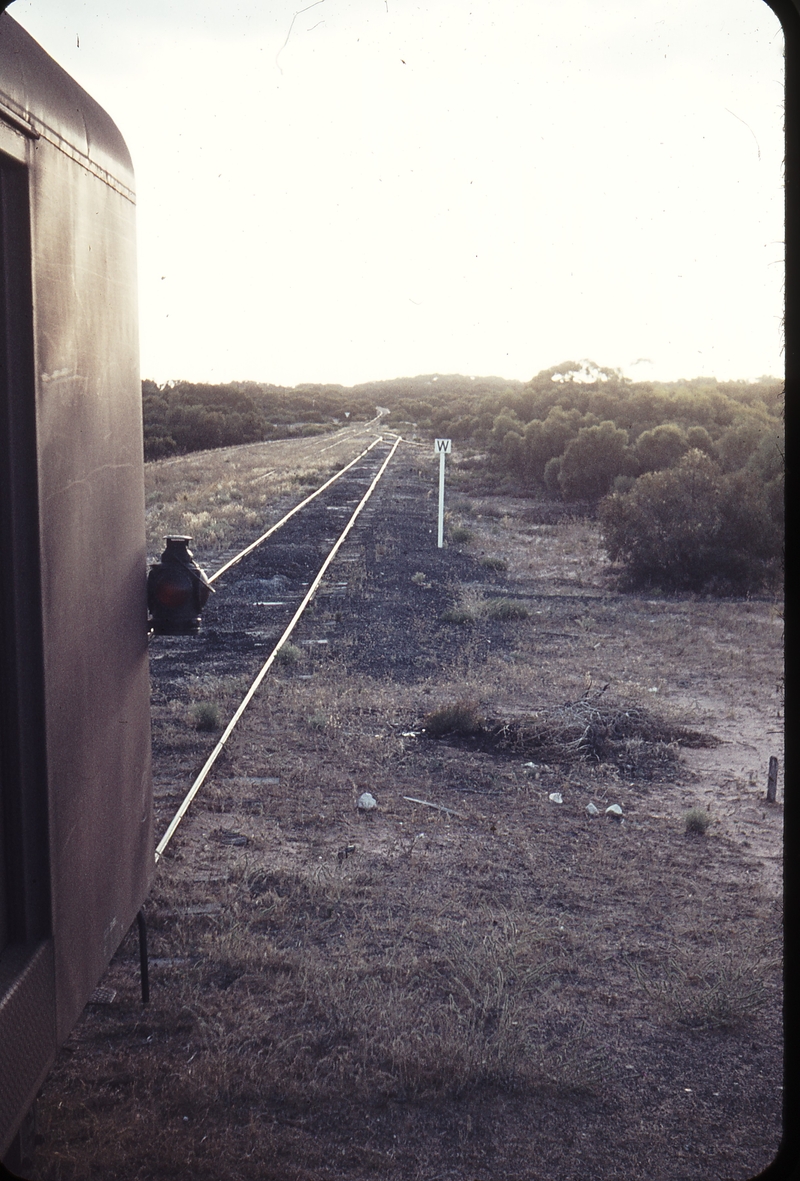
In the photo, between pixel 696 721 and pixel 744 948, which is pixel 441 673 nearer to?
pixel 696 721

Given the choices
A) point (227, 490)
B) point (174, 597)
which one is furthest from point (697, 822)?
point (227, 490)

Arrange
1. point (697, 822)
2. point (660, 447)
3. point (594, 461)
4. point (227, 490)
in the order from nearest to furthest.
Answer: point (697, 822) < point (227, 490) < point (660, 447) < point (594, 461)

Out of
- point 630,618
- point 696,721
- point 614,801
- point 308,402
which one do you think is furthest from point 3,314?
point 308,402

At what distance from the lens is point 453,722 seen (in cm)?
882

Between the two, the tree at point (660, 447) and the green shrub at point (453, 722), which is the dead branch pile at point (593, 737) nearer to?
the green shrub at point (453, 722)

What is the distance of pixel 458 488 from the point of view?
34750mm

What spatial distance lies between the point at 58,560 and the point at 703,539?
616 inches

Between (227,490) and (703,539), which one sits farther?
(227,490)

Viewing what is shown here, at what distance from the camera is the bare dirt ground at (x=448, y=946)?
3619 millimetres

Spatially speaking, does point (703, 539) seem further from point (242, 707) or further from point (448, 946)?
point (448, 946)

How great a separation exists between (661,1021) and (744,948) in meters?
0.88

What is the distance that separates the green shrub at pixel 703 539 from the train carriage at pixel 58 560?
14.4 meters

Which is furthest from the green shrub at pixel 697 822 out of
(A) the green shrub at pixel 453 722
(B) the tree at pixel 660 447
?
(B) the tree at pixel 660 447

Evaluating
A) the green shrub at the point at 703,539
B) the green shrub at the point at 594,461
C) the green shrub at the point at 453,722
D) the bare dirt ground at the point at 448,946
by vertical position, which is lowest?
the bare dirt ground at the point at 448,946
